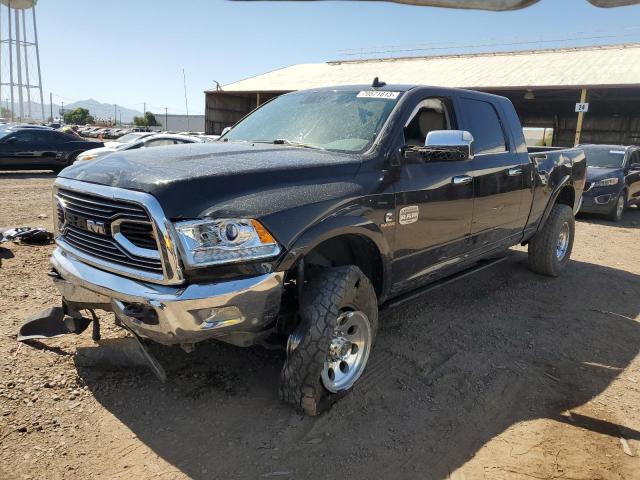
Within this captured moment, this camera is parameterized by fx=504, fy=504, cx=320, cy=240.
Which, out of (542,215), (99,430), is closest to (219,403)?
(99,430)

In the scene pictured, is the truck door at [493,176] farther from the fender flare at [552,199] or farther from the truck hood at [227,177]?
the truck hood at [227,177]

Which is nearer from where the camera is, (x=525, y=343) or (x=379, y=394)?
(x=379, y=394)

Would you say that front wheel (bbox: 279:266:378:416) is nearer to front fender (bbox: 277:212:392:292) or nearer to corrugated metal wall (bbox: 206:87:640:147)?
front fender (bbox: 277:212:392:292)

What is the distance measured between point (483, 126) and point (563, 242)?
9.03ft

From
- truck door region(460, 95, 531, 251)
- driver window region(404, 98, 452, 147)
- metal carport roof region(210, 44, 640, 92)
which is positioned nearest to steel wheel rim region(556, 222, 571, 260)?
truck door region(460, 95, 531, 251)

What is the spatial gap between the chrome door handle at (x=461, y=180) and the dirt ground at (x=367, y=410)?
52.2 inches

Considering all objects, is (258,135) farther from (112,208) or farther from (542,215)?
(542,215)

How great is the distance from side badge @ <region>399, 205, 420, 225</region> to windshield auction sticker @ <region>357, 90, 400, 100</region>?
0.88 m

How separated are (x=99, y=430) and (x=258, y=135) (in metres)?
2.41

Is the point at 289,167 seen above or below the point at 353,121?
below

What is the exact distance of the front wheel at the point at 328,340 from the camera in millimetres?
2855

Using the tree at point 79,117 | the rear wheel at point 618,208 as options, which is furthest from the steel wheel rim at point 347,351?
the tree at point 79,117

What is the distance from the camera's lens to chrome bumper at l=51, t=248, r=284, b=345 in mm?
2490

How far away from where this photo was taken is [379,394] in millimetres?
3357
